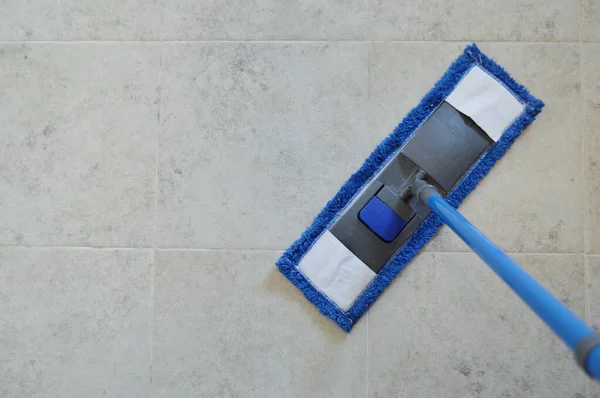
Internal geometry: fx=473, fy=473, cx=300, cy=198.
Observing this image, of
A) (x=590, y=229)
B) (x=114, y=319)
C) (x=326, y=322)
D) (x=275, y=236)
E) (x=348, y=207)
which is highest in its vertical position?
(x=590, y=229)

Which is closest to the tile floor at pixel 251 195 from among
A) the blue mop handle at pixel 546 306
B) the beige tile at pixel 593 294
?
the beige tile at pixel 593 294

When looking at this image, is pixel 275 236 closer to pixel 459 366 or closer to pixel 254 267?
pixel 254 267

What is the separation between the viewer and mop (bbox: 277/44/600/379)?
3.46ft

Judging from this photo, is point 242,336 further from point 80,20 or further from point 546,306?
point 80,20

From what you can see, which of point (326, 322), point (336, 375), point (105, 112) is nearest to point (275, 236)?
point (326, 322)

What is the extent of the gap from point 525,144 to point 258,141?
0.61m

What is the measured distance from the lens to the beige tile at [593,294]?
3.48 ft

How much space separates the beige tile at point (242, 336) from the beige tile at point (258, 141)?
0.06 metres

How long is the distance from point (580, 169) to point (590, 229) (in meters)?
0.14

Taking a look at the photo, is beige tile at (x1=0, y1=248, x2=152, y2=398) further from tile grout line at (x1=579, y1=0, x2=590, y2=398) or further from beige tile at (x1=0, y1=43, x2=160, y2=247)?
tile grout line at (x1=579, y1=0, x2=590, y2=398)

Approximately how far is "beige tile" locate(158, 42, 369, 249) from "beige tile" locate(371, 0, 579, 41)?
0.32 ft

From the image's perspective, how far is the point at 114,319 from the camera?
3.58 ft

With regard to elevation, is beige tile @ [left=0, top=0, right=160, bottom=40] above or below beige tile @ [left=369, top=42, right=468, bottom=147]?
below

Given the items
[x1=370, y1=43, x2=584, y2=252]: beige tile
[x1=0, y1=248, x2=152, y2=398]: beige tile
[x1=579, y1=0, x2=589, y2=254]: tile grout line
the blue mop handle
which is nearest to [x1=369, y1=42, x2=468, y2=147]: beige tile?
[x1=370, y1=43, x2=584, y2=252]: beige tile
